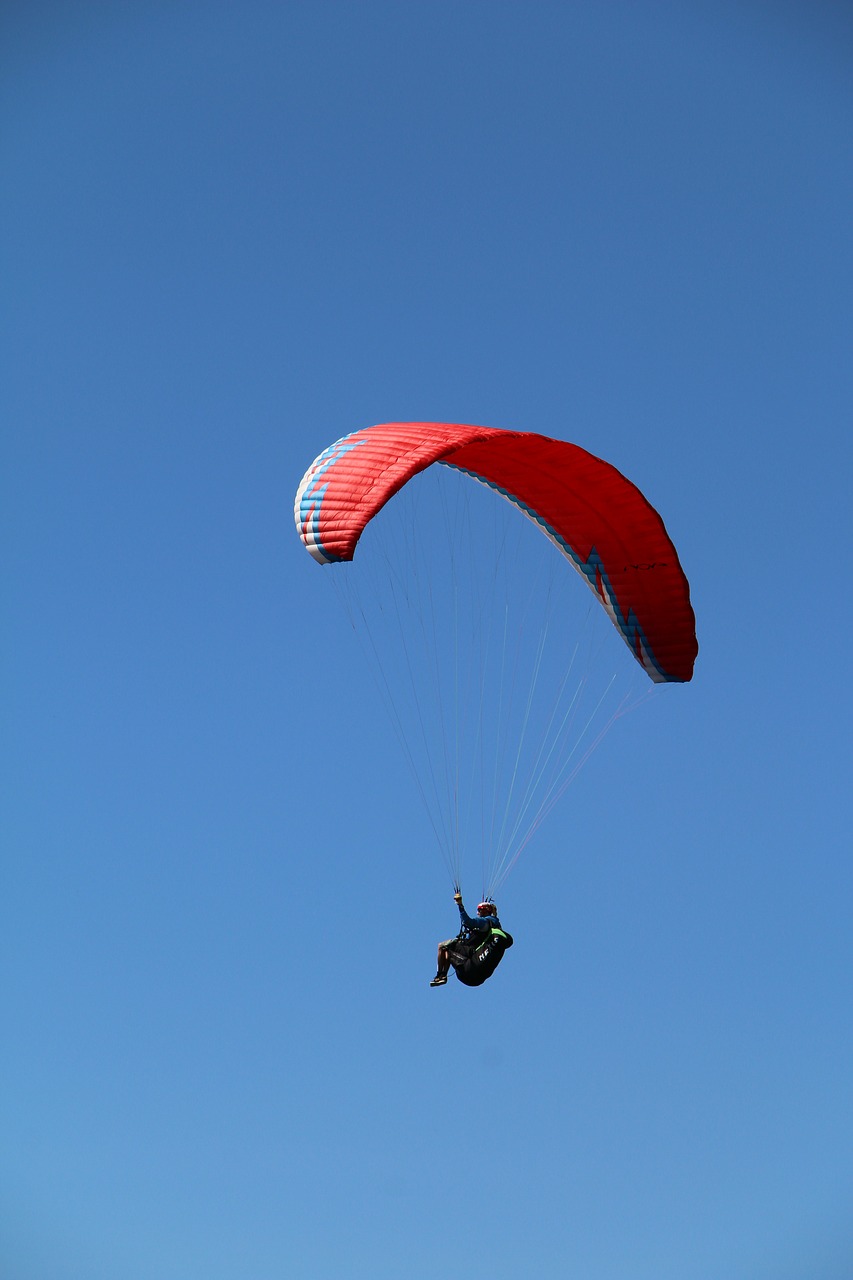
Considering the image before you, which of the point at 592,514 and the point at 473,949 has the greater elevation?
the point at 592,514

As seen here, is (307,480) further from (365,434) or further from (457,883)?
(457,883)

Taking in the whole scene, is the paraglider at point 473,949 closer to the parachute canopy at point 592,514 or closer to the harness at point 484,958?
the harness at point 484,958

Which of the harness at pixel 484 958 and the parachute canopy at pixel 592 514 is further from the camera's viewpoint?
the parachute canopy at pixel 592 514

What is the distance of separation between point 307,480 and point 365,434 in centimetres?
121

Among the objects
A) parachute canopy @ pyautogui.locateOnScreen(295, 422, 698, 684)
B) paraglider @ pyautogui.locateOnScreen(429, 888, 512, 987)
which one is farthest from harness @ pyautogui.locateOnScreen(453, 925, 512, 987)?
parachute canopy @ pyautogui.locateOnScreen(295, 422, 698, 684)

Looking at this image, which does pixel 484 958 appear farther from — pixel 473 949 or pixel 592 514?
pixel 592 514

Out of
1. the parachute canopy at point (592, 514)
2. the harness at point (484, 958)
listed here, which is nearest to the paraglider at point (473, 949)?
the harness at point (484, 958)

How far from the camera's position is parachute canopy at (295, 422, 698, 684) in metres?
21.9

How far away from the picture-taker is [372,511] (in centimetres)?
2000

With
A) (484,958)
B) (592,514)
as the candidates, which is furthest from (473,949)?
(592,514)

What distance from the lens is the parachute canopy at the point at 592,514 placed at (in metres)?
21.9

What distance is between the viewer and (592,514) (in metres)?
23.7

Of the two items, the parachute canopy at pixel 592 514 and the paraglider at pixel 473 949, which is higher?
the parachute canopy at pixel 592 514

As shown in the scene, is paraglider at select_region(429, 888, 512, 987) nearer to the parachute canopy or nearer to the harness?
the harness
